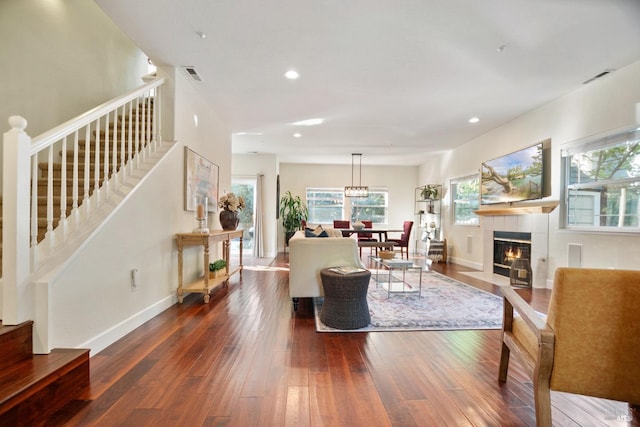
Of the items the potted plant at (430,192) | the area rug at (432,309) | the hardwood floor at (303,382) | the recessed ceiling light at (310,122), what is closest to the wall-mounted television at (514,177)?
the area rug at (432,309)

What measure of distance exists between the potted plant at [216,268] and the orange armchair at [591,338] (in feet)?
12.2

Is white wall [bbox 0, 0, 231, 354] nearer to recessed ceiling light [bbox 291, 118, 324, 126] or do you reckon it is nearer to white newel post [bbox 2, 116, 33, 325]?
white newel post [bbox 2, 116, 33, 325]

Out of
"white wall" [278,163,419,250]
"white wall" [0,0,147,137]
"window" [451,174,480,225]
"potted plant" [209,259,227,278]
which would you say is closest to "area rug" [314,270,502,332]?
"potted plant" [209,259,227,278]

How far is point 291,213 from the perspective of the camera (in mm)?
8891

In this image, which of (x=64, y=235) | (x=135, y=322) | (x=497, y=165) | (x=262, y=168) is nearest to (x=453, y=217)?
(x=497, y=165)

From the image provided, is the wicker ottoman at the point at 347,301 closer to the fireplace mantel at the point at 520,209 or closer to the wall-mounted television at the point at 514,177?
the fireplace mantel at the point at 520,209

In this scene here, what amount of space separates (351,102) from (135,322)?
3.81 meters

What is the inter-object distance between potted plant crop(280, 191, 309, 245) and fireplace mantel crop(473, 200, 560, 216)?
15.7 ft

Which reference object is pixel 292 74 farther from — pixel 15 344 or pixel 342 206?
pixel 342 206

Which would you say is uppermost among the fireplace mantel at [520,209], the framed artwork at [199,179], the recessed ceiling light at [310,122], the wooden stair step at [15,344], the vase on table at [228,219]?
the recessed ceiling light at [310,122]

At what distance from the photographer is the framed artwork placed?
12.3 ft

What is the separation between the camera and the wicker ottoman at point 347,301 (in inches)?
109

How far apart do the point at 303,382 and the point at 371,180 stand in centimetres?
838

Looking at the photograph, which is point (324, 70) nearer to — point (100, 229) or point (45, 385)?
point (100, 229)
